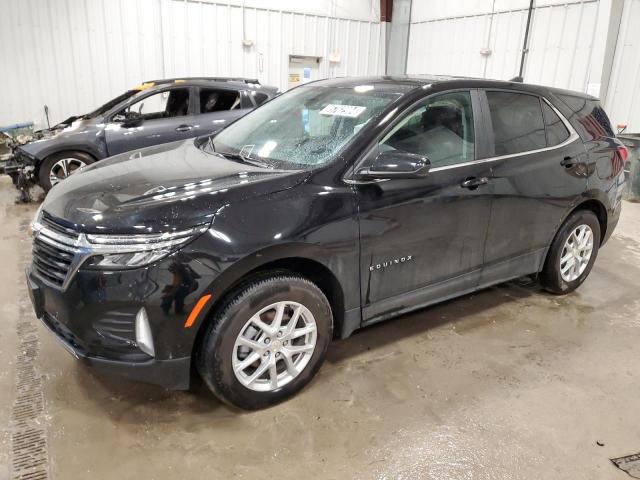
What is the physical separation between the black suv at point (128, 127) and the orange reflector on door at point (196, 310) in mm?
4347

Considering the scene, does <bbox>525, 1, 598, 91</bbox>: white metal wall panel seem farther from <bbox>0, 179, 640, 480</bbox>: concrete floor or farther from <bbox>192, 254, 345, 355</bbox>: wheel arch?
<bbox>192, 254, 345, 355</bbox>: wheel arch

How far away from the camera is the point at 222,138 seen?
3148mm

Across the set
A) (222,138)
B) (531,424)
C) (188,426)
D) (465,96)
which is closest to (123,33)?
(222,138)

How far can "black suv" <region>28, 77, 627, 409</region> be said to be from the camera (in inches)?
80.7

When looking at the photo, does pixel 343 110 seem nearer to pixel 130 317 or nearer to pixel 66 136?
pixel 130 317

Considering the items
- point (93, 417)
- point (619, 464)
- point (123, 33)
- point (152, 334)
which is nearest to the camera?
point (152, 334)

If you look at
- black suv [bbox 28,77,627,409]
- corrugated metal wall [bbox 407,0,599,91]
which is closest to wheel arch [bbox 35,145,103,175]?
black suv [bbox 28,77,627,409]

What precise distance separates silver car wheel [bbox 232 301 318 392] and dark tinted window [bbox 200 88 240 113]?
4555mm

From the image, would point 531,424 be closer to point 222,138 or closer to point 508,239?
point 508,239

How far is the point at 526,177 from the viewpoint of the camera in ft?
10.2

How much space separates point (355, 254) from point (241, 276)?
60cm

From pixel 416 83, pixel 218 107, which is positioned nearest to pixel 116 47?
pixel 218 107

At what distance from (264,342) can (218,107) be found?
15.3 feet

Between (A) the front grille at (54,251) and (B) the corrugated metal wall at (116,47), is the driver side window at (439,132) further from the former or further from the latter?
(B) the corrugated metal wall at (116,47)
